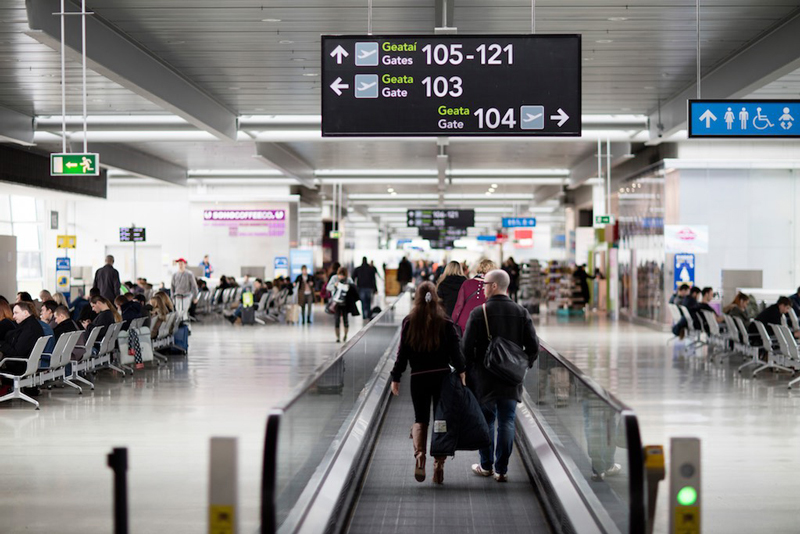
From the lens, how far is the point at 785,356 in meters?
13.9

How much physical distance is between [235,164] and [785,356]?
64.4 feet

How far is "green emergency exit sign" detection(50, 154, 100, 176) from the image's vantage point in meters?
13.4

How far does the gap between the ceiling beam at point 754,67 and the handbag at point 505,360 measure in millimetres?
6636

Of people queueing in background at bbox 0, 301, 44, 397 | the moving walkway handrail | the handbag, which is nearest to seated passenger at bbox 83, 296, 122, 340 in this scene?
people queueing in background at bbox 0, 301, 44, 397

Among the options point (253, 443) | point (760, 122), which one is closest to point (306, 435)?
point (253, 443)

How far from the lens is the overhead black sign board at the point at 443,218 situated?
38188 millimetres

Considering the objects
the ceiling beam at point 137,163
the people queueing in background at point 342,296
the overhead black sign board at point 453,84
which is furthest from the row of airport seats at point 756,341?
the ceiling beam at point 137,163

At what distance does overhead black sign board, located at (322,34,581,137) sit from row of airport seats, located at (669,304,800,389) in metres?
6.49

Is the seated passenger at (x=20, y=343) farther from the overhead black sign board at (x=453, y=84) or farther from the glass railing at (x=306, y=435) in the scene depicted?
the overhead black sign board at (x=453, y=84)

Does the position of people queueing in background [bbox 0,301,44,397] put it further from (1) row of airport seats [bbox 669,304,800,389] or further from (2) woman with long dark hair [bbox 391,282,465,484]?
(1) row of airport seats [bbox 669,304,800,389]

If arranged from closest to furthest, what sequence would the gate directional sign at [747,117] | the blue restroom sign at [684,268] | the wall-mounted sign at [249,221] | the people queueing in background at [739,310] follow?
the gate directional sign at [747,117]
the people queueing in background at [739,310]
the blue restroom sign at [684,268]
the wall-mounted sign at [249,221]

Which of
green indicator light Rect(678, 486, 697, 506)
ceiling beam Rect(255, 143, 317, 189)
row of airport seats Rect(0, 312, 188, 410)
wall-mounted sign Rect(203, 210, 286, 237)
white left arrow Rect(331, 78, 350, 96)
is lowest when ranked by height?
row of airport seats Rect(0, 312, 188, 410)

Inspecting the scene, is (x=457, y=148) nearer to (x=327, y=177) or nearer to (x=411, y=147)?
(x=411, y=147)

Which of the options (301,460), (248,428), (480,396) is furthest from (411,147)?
(301,460)
